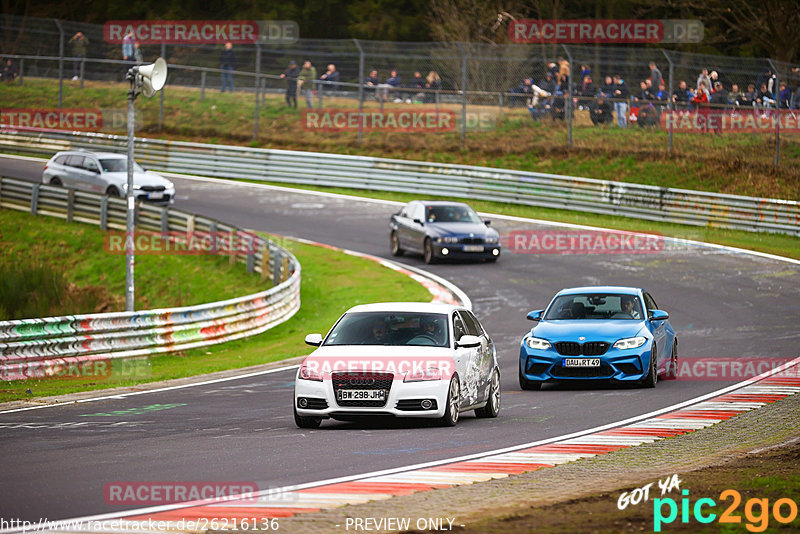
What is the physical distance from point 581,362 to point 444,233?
568 inches

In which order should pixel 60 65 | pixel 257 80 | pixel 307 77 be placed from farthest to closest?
1. pixel 60 65
2. pixel 257 80
3. pixel 307 77

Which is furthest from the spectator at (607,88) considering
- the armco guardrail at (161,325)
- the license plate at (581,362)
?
the license plate at (581,362)

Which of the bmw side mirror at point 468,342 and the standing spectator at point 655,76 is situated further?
the standing spectator at point 655,76

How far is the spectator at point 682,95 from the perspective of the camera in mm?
36844

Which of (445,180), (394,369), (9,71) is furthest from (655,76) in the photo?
(394,369)

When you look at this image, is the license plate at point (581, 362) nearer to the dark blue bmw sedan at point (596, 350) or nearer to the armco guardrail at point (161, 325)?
the dark blue bmw sedan at point (596, 350)

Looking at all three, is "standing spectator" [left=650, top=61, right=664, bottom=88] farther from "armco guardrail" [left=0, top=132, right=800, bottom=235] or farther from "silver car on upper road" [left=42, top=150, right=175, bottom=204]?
"silver car on upper road" [left=42, top=150, right=175, bottom=204]

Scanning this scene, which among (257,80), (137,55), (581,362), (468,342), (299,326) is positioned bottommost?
(299,326)

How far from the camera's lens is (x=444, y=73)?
41.3m

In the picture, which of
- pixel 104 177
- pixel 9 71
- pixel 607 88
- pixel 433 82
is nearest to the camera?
pixel 104 177

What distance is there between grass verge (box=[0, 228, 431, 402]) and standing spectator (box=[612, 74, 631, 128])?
37.7ft

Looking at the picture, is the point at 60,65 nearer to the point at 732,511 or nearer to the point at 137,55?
the point at 137,55

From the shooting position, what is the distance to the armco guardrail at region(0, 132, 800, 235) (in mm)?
35000

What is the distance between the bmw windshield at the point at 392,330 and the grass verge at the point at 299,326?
203 inches
